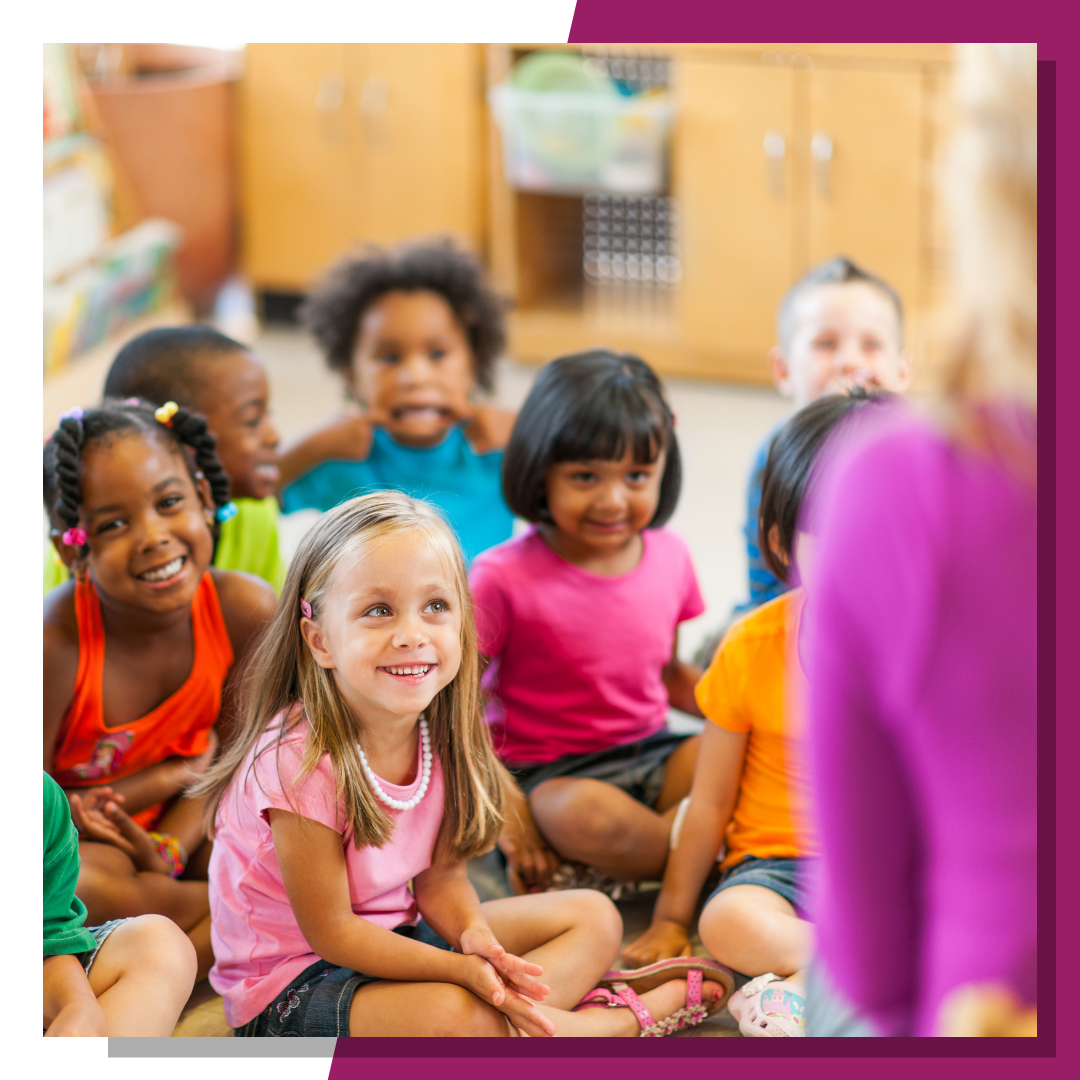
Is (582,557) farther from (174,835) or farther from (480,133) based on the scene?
(480,133)

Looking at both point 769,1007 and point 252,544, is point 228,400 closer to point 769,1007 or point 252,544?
point 252,544

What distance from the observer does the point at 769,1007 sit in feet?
3.66

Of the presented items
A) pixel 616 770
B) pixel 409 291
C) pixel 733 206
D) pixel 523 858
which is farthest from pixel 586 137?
pixel 523 858

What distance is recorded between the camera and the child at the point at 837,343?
163 cm

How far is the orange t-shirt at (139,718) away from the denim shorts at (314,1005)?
0.99 feet

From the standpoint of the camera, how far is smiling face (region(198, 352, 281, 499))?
154 cm

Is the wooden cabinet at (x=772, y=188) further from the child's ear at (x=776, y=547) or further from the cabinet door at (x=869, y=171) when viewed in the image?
the child's ear at (x=776, y=547)

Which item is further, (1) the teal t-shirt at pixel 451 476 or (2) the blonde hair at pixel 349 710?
(1) the teal t-shirt at pixel 451 476

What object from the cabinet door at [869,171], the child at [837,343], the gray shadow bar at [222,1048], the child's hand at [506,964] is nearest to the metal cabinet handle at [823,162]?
the cabinet door at [869,171]

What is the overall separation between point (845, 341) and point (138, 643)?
0.86 m

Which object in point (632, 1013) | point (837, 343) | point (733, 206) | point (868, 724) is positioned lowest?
point (632, 1013)

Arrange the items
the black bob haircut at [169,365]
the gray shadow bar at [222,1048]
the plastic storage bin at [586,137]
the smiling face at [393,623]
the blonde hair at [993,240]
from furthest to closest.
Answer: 1. the plastic storage bin at [586,137]
2. the black bob haircut at [169,365]
3. the smiling face at [393,623]
4. the gray shadow bar at [222,1048]
5. the blonde hair at [993,240]

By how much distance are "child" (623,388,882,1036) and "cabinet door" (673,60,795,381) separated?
4.88ft

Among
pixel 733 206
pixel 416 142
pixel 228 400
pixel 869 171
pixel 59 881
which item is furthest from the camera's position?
pixel 416 142
